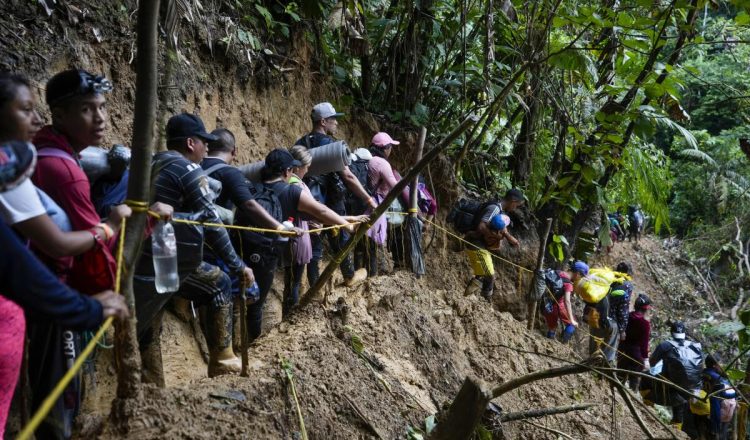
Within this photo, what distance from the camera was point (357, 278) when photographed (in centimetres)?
711

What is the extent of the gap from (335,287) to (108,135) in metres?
2.67

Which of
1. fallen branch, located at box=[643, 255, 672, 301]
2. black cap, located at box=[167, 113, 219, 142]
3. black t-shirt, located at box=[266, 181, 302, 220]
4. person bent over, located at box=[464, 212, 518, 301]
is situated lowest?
fallen branch, located at box=[643, 255, 672, 301]

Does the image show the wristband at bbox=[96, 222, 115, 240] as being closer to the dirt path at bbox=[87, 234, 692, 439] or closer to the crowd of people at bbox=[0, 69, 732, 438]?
the crowd of people at bbox=[0, 69, 732, 438]

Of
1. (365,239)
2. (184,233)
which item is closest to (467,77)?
(365,239)

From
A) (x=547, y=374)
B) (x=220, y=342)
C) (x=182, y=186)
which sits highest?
(x=182, y=186)

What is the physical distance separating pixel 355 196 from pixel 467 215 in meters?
2.50

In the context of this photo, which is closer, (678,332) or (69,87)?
(69,87)

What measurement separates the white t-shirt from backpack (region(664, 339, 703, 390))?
8405 mm

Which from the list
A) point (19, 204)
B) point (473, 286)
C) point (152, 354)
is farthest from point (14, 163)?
point (473, 286)

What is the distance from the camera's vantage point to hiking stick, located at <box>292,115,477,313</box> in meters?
4.11

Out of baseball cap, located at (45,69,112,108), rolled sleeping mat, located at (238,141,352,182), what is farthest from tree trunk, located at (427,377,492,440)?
rolled sleeping mat, located at (238,141,352,182)

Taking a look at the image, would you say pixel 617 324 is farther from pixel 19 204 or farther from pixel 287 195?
pixel 19 204

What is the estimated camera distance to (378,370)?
17.1 ft

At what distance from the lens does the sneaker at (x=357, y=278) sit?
22.7 feet
